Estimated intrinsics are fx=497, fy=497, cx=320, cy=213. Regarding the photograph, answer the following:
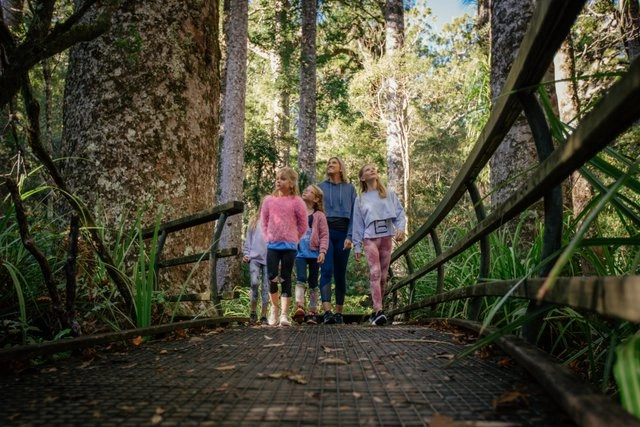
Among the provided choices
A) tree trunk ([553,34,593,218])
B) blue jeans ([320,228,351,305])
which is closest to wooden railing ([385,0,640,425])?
blue jeans ([320,228,351,305])

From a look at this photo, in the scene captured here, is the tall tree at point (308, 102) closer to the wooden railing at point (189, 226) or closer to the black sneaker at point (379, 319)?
the black sneaker at point (379, 319)

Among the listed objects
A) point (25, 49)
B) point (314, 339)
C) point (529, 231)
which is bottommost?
point (314, 339)

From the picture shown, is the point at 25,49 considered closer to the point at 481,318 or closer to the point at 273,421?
the point at 273,421

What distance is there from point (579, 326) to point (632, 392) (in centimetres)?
199

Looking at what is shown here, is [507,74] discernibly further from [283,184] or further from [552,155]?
[552,155]

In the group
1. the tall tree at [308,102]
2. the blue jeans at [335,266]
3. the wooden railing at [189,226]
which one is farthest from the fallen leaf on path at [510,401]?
the tall tree at [308,102]

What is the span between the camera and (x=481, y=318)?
3.43 m

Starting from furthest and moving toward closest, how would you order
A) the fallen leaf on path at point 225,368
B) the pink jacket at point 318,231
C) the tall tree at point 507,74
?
the pink jacket at point 318,231, the tall tree at point 507,74, the fallen leaf on path at point 225,368

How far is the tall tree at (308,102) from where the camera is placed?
1251cm

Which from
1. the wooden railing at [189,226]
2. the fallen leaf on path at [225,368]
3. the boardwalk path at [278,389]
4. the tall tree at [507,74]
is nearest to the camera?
the boardwalk path at [278,389]

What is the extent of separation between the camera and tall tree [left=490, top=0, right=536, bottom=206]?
4520 millimetres

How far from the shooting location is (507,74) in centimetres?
461

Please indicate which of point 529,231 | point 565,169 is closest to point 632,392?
point 565,169

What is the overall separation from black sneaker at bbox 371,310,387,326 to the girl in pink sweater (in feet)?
3.00
